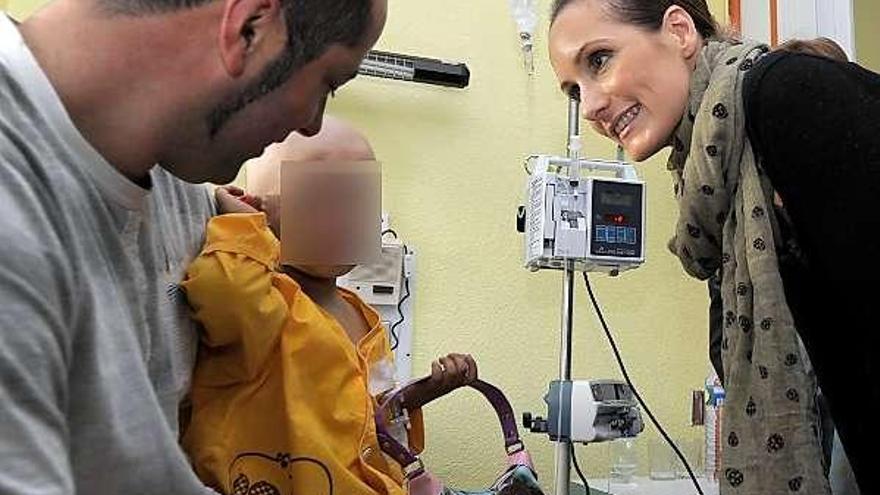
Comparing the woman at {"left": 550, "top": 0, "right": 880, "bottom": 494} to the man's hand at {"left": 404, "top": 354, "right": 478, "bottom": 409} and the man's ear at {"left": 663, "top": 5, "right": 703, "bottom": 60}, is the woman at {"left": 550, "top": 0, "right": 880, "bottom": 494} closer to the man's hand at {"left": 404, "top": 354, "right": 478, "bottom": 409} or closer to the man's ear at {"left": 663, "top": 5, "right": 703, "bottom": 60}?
the man's ear at {"left": 663, "top": 5, "right": 703, "bottom": 60}

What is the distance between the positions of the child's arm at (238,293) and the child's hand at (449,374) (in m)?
0.26

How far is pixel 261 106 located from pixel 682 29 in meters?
0.59

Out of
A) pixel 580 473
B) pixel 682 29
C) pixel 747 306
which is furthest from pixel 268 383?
pixel 580 473

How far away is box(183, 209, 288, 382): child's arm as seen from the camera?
2.70 ft

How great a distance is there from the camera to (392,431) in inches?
40.2

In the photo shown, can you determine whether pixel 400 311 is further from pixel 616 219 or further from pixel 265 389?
pixel 265 389

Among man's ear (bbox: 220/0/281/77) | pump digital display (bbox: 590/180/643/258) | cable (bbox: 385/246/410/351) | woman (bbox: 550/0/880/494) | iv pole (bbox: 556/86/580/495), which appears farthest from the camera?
cable (bbox: 385/246/410/351)

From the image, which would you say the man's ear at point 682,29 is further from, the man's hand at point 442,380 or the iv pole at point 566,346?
the man's hand at point 442,380

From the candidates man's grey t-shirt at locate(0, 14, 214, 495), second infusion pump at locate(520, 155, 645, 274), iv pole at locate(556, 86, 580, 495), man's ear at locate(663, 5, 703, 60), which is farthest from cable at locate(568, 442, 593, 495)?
man's grey t-shirt at locate(0, 14, 214, 495)

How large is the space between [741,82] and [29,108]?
0.64 m

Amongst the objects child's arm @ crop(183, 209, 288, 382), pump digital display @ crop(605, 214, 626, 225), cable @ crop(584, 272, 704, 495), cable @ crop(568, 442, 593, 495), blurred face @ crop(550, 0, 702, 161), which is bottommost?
cable @ crop(568, 442, 593, 495)

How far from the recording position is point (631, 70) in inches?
39.1

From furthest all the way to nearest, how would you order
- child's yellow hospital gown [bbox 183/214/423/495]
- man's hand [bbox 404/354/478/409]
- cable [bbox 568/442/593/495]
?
cable [bbox 568/442/593/495], man's hand [bbox 404/354/478/409], child's yellow hospital gown [bbox 183/214/423/495]

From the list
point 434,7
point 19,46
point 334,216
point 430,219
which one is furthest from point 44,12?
point 434,7
